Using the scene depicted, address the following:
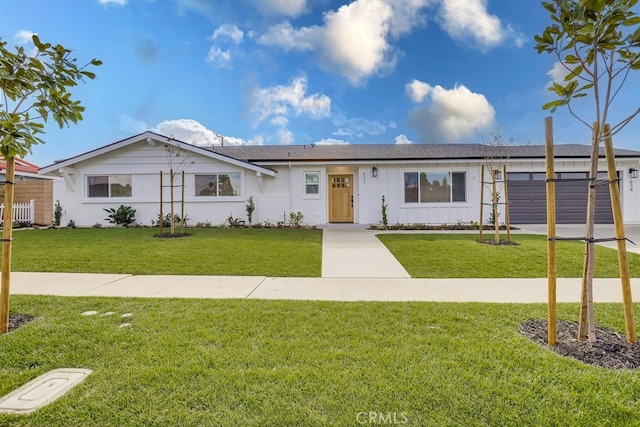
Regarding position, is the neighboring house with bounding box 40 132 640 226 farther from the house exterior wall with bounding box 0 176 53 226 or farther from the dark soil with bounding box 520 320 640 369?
the dark soil with bounding box 520 320 640 369

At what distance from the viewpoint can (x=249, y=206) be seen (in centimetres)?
1344

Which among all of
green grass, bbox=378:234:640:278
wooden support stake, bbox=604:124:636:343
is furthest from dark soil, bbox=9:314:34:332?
wooden support stake, bbox=604:124:636:343

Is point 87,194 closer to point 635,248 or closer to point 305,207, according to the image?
point 305,207

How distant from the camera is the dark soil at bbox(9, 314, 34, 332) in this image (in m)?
3.33

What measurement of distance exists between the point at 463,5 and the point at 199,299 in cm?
1303

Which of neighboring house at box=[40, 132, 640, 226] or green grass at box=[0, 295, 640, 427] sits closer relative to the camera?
green grass at box=[0, 295, 640, 427]

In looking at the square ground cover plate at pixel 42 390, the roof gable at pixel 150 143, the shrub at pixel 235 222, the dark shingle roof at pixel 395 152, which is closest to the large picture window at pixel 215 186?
the roof gable at pixel 150 143

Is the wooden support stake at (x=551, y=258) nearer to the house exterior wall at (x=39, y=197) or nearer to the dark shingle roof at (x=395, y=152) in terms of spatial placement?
the dark shingle roof at (x=395, y=152)

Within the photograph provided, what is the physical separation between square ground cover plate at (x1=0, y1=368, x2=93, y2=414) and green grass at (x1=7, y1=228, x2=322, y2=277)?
11.5 ft

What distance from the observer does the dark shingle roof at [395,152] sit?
13659mm

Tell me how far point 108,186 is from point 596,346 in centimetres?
1644

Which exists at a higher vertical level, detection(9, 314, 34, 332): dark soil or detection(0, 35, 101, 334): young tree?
detection(0, 35, 101, 334): young tree

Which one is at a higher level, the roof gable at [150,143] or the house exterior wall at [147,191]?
the roof gable at [150,143]

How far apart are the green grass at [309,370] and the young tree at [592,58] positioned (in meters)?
1.00
